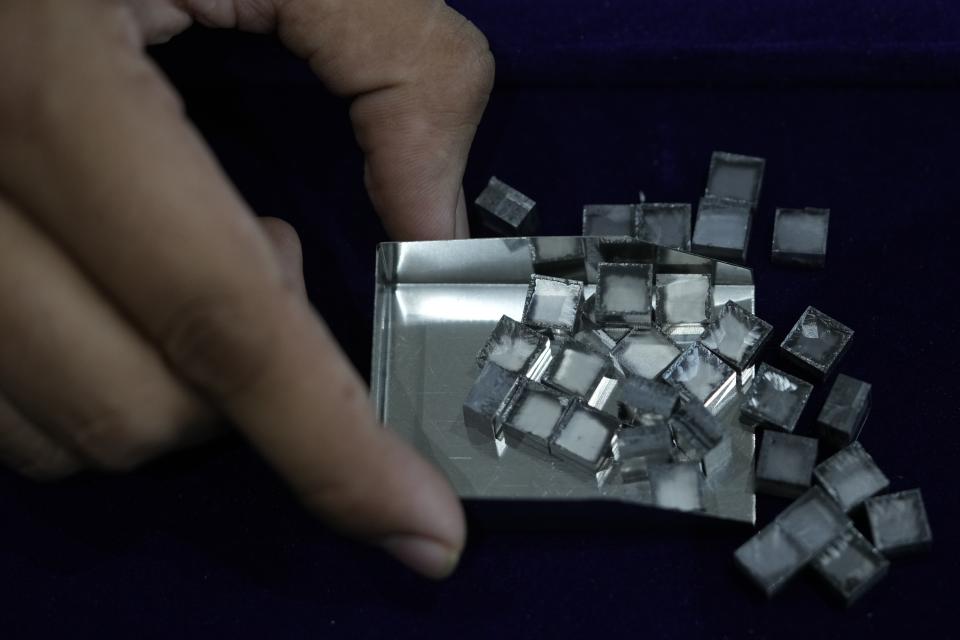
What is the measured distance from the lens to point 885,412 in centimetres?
127

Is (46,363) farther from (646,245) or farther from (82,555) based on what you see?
(646,245)

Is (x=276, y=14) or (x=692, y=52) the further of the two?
(x=692, y=52)

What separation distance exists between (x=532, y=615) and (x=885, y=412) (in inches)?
19.7

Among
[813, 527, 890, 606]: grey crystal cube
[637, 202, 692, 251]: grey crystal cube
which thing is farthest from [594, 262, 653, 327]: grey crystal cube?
[813, 527, 890, 606]: grey crystal cube

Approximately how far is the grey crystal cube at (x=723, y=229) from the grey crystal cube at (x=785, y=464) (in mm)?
277

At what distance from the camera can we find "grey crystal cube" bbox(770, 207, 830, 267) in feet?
4.44

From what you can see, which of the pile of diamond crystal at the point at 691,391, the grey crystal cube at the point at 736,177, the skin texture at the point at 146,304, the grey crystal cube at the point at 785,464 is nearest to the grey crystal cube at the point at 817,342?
the pile of diamond crystal at the point at 691,391

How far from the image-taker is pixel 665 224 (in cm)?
139

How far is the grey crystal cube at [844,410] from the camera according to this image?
1.21m

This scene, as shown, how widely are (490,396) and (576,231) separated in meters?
0.32

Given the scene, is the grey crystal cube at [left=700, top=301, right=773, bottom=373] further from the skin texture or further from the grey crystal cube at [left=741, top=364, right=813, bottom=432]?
the skin texture

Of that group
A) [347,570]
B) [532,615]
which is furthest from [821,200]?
[347,570]

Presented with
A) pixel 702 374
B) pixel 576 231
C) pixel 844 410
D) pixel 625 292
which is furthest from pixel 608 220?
pixel 844 410

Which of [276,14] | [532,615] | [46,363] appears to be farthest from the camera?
[276,14]
